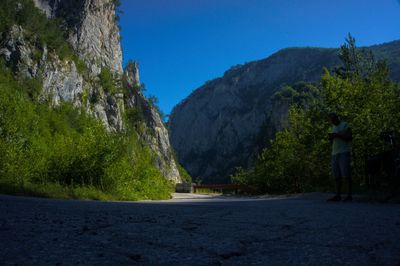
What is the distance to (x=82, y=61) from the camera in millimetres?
48312

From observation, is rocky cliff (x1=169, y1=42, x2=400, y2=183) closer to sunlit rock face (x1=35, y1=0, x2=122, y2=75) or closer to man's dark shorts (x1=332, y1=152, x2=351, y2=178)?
sunlit rock face (x1=35, y1=0, x2=122, y2=75)

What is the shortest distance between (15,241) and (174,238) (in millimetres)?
1031

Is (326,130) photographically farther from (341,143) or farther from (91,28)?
(91,28)

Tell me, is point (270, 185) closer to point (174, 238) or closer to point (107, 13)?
point (174, 238)

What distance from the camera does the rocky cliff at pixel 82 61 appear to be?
36.2 metres

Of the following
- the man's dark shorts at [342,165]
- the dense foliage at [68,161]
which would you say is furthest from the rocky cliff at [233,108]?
the man's dark shorts at [342,165]

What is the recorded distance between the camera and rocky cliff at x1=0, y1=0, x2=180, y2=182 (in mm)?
36250

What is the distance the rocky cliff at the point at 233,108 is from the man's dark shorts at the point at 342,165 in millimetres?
111382

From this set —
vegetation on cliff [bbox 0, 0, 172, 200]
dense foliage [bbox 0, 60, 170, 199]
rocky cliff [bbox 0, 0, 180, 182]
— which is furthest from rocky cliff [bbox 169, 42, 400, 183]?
dense foliage [bbox 0, 60, 170, 199]

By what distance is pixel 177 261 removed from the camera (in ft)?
6.59

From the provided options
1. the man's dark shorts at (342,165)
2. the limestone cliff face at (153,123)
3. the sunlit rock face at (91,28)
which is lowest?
the man's dark shorts at (342,165)

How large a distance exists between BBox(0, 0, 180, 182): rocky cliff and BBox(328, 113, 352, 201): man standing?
68.9 ft

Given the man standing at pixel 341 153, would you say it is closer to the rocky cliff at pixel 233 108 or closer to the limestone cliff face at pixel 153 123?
the limestone cliff face at pixel 153 123

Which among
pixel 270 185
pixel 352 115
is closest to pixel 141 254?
pixel 352 115
